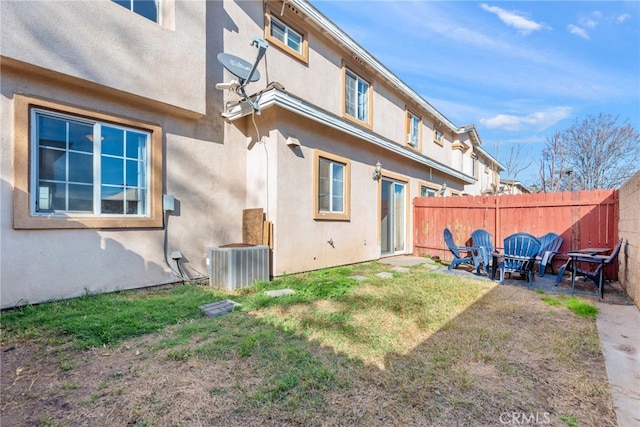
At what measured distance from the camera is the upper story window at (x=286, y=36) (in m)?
6.90

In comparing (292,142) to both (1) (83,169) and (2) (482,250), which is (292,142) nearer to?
(1) (83,169)

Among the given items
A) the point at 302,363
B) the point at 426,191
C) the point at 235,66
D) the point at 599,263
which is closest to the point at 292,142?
the point at 235,66

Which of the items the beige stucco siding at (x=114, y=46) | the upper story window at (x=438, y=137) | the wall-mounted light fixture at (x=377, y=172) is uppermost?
the upper story window at (x=438, y=137)

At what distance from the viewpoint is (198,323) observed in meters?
3.61

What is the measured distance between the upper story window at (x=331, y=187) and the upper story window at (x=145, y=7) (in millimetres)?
4127

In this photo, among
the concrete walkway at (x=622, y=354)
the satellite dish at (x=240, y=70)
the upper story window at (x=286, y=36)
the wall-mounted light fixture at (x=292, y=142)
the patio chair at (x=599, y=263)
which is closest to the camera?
the concrete walkway at (x=622, y=354)

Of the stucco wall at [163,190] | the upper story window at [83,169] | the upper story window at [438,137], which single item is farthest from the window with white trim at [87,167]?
the upper story window at [438,137]

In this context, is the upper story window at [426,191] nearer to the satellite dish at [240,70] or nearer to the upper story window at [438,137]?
the upper story window at [438,137]

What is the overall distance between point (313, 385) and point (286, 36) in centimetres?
796

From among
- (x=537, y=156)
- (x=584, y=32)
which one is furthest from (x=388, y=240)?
(x=537, y=156)

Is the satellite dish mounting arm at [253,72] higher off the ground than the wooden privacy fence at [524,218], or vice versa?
the satellite dish mounting arm at [253,72]

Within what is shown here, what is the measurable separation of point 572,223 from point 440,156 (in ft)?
26.2

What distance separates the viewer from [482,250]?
6.88 metres

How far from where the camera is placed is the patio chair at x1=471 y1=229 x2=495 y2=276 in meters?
6.79
